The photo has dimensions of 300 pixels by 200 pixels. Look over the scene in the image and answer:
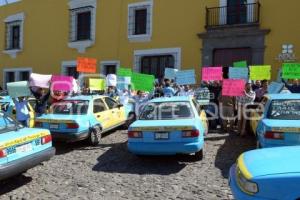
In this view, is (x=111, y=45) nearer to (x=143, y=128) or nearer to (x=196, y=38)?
(x=196, y=38)

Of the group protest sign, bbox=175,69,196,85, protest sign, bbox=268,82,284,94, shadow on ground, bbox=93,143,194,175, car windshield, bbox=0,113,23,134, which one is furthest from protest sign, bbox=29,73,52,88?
protest sign, bbox=268,82,284,94

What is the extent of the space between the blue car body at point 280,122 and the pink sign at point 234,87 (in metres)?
2.41

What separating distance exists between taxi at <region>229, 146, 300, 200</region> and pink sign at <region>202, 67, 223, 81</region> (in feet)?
26.3

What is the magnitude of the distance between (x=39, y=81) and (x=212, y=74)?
17.3 ft

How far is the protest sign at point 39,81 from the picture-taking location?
1164 cm

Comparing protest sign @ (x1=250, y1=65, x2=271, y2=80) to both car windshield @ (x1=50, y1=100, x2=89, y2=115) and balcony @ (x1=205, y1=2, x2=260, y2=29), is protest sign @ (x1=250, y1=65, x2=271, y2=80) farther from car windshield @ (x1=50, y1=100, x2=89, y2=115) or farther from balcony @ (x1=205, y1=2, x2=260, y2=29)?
car windshield @ (x1=50, y1=100, x2=89, y2=115)

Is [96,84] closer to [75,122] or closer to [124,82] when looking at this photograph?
[124,82]

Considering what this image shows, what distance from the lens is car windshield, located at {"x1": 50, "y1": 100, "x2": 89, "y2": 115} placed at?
10328 millimetres

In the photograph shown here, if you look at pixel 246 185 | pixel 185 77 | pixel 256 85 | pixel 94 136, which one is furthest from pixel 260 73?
pixel 246 185

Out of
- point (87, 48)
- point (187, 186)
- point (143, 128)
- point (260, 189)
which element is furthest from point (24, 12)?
point (260, 189)

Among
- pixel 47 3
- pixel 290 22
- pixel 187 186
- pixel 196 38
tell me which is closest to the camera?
pixel 187 186

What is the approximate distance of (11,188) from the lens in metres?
6.82

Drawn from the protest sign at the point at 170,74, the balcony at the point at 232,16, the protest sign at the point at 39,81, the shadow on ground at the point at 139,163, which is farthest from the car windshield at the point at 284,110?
the balcony at the point at 232,16

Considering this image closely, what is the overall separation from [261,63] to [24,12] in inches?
624
